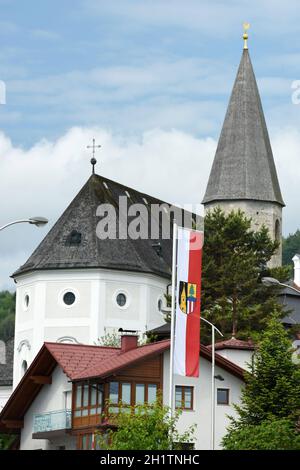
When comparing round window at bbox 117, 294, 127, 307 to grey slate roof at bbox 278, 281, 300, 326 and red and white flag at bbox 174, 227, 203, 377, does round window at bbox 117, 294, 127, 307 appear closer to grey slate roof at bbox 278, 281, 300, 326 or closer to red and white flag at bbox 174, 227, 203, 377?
grey slate roof at bbox 278, 281, 300, 326

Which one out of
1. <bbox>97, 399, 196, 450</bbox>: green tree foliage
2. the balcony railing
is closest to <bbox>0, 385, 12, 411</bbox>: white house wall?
the balcony railing

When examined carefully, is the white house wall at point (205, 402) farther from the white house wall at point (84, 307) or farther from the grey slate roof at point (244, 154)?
the grey slate roof at point (244, 154)

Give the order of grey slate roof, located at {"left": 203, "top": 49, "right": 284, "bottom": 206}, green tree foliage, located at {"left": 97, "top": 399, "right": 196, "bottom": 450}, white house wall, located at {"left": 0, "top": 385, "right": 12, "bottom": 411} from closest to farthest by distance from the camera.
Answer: green tree foliage, located at {"left": 97, "top": 399, "right": 196, "bottom": 450} < white house wall, located at {"left": 0, "top": 385, "right": 12, "bottom": 411} < grey slate roof, located at {"left": 203, "top": 49, "right": 284, "bottom": 206}

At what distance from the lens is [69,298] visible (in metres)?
71.9

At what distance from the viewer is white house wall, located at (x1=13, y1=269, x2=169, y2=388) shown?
71.3m

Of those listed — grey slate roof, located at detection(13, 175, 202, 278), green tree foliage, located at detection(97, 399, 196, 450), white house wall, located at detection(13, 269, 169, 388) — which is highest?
grey slate roof, located at detection(13, 175, 202, 278)

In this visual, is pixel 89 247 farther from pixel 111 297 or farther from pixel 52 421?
pixel 52 421

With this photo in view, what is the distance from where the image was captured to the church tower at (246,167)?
288 feet

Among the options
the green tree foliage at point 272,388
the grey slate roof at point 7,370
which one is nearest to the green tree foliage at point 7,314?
the grey slate roof at point 7,370

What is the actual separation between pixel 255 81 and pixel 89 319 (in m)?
27.2

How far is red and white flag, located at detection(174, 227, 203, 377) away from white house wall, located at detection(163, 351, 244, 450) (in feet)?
25.3

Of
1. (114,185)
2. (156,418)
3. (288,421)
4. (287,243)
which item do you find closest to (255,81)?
(114,185)

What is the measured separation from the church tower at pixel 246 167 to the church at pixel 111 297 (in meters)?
0.07

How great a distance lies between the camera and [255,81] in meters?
91.2
